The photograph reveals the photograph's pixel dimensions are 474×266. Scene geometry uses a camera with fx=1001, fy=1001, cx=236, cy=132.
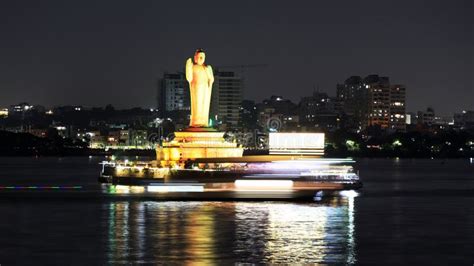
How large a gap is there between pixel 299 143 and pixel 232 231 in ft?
71.7

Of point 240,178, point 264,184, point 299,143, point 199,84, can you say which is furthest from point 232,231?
point 199,84

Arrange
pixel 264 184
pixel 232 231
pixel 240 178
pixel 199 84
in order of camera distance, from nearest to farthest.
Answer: pixel 232 231 < pixel 264 184 < pixel 240 178 < pixel 199 84

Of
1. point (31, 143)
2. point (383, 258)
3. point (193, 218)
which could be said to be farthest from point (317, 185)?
point (31, 143)

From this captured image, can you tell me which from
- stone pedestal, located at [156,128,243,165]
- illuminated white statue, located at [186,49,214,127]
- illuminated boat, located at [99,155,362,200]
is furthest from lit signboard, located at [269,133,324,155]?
illuminated white statue, located at [186,49,214,127]

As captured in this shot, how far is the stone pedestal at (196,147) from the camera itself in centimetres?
6191

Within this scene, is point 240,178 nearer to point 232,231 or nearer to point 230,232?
point 232,231

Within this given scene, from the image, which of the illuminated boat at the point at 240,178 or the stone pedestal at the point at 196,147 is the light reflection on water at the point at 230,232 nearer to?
the illuminated boat at the point at 240,178

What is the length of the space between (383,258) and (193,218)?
11431 millimetres

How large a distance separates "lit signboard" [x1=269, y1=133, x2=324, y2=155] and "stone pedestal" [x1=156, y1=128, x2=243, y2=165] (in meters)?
8.41

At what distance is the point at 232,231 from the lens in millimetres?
31750

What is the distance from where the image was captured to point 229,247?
27.5m

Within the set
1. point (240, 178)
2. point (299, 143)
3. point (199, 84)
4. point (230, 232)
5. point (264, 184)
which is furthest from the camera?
point (199, 84)

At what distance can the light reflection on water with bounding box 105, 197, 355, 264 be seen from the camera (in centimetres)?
2586

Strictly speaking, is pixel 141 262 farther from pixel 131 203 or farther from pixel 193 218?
pixel 131 203
